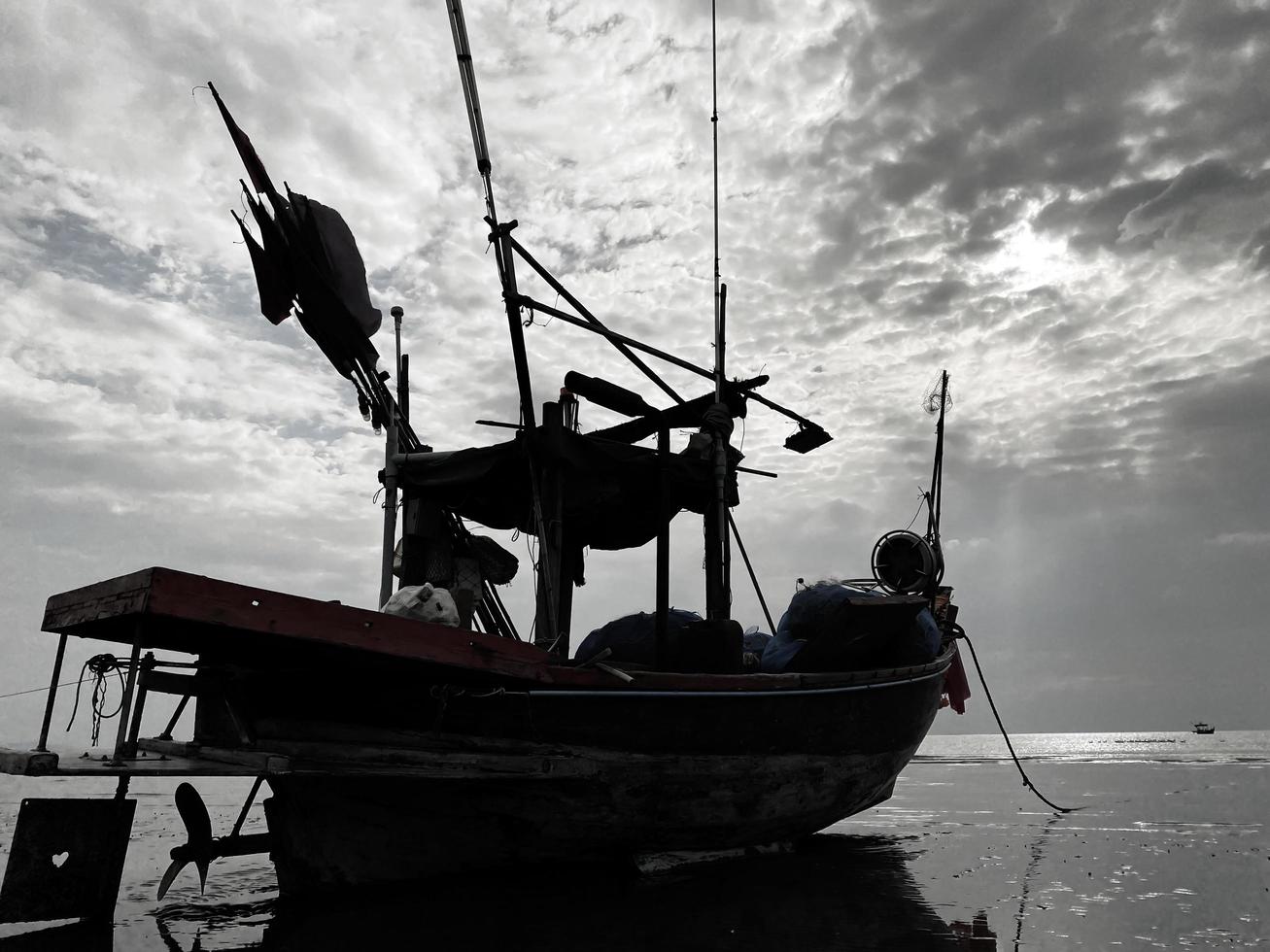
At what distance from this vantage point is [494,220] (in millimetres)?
8141

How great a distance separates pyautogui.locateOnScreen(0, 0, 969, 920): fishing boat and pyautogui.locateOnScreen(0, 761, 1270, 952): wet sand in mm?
309

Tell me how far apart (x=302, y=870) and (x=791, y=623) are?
469 cm

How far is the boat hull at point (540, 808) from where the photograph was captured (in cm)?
586

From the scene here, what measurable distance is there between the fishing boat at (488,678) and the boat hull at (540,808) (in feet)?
0.07

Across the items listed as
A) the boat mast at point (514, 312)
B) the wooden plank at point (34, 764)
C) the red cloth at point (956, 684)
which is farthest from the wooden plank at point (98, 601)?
the red cloth at point (956, 684)

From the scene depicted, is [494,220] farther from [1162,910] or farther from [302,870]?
[1162,910]

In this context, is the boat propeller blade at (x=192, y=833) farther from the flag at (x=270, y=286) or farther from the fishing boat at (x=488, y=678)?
the flag at (x=270, y=286)

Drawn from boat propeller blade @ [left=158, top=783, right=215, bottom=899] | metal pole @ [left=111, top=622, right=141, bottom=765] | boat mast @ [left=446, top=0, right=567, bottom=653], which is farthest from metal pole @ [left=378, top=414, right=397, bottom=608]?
metal pole @ [left=111, top=622, right=141, bottom=765]

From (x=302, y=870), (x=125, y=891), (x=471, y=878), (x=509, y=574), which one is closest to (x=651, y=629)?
(x=509, y=574)

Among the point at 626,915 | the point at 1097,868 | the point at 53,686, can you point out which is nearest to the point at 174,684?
the point at 53,686

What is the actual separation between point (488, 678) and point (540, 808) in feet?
4.11

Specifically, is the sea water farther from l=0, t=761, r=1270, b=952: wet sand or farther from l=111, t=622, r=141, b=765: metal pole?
l=111, t=622, r=141, b=765: metal pole

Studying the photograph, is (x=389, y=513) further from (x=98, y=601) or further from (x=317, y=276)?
(x=98, y=601)

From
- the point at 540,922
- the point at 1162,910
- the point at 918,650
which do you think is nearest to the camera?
the point at 540,922
